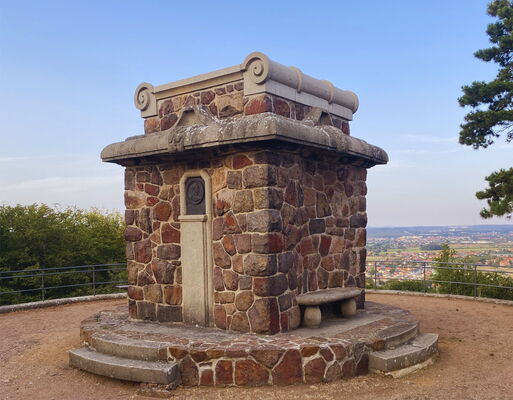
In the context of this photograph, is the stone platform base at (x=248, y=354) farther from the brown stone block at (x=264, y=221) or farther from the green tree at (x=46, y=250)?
the green tree at (x=46, y=250)

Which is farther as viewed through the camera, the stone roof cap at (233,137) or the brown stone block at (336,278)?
the brown stone block at (336,278)

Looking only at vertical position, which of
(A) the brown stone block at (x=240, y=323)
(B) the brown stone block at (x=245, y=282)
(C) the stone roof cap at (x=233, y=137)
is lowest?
(A) the brown stone block at (x=240, y=323)

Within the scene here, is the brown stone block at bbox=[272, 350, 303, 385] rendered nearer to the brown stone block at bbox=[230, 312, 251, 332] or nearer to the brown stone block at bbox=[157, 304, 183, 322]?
the brown stone block at bbox=[230, 312, 251, 332]

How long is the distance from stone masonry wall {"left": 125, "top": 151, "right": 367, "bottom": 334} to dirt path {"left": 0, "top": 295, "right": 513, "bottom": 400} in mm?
1167

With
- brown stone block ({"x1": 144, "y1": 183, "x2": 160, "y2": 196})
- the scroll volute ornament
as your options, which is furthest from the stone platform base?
the scroll volute ornament

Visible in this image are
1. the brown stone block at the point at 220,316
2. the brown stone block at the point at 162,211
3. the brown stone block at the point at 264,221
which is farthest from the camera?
the brown stone block at the point at 162,211

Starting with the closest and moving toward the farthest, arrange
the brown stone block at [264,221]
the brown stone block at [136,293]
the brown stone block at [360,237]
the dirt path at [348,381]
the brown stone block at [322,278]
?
the dirt path at [348,381], the brown stone block at [264,221], the brown stone block at [322,278], the brown stone block at [136,293], the brown stone block at [360,237]

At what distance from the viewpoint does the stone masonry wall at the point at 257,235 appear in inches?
245

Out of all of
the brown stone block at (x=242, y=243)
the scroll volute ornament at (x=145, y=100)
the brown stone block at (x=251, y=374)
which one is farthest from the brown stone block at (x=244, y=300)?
the scroll volute ornament at (x=145, y=100)

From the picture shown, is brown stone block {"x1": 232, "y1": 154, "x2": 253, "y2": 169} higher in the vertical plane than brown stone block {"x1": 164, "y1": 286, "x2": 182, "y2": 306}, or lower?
higher

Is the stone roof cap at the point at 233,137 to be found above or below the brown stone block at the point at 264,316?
above

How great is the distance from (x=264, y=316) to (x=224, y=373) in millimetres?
903

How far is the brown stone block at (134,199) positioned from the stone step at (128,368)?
7.57ft

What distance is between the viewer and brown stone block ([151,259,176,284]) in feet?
23.9
